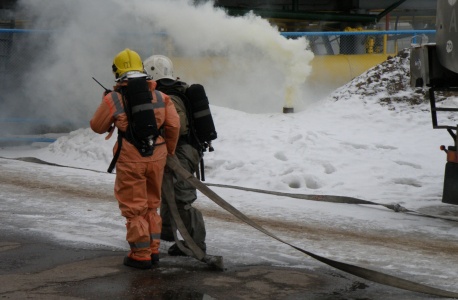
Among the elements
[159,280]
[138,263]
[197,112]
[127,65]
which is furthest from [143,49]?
[159,280]

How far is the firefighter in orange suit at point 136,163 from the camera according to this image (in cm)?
388

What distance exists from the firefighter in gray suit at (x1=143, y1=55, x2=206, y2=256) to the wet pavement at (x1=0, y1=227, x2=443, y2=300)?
275 mm

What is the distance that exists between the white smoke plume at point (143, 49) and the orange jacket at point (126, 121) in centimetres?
783

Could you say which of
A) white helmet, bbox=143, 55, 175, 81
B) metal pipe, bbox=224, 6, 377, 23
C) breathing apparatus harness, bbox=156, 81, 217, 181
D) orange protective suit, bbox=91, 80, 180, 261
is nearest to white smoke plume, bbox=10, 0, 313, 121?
metal pipe, bbox=224, 6, 377, 23

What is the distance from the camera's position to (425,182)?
7.59 metres

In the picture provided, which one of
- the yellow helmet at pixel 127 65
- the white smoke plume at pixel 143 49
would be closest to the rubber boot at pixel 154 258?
the yellow helmet at pixel 127 65

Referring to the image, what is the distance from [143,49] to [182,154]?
7.74 metres

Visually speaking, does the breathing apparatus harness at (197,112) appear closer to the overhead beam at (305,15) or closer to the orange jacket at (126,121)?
the orange jacket at (126,121)

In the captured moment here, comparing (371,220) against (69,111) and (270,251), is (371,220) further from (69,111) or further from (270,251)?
(69,111)

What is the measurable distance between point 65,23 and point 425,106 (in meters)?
8.34

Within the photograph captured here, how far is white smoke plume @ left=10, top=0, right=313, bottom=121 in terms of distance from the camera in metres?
11.8

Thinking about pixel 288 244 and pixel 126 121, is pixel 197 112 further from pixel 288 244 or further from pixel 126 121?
pixel 288 244

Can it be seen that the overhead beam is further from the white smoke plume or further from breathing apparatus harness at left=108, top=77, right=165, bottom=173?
breathing apparatus harness at left=108, top=77, right=165, bottom=173

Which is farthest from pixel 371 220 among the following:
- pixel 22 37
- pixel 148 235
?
pixel 22 37
